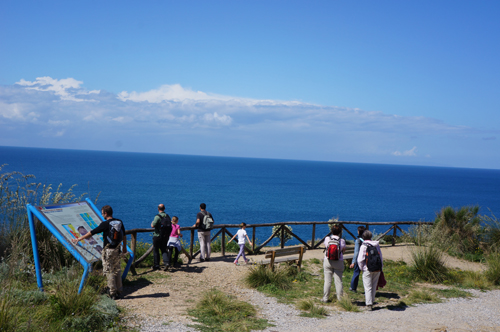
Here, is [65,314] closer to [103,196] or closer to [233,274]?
[233,274]

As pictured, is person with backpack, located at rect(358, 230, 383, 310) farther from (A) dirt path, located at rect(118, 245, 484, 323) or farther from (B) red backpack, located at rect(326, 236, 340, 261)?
(A) dirt path, located at rect(118, 245, 484, 323)

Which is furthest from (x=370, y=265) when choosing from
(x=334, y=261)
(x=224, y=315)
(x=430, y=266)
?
(x=430, y=266)

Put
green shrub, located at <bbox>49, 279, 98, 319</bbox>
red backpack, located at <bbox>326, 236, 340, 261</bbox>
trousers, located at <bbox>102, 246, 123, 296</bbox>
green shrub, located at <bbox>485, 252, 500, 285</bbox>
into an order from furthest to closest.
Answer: green shrub, located at <bbox>485, 252, 500, 285</bbox>, red backpack, located at <bbox>326, 236, 340, 261</bbox>, trousers, located at <bbox>102, 246, 123, 296</bbox>, green shrub, located at <bbox>49, 279, 98, 319</bbox>

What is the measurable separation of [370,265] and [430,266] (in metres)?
4.01

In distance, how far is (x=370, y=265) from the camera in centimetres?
746

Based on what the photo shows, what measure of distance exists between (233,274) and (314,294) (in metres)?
2.49

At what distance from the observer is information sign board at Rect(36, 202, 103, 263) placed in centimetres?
681

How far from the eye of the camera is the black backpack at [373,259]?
7449 mm

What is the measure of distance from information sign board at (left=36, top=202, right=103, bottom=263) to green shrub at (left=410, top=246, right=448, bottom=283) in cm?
858

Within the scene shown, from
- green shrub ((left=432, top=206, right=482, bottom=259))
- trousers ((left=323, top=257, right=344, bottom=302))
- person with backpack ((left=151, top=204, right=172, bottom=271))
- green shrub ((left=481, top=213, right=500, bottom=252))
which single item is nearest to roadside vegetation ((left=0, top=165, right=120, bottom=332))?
person with backpack ((left=151, top=204, right=172, bottom=271))

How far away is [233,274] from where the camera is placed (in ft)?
32.9

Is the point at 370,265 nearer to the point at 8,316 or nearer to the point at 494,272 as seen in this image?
the point at 494,272

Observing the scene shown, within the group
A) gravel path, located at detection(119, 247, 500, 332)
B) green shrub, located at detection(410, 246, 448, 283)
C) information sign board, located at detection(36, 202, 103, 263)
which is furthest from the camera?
green shrub, located at detection(410, 246, 448, 283)

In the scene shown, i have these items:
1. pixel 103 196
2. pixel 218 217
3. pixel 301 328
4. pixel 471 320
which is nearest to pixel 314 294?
pixel 301 328
